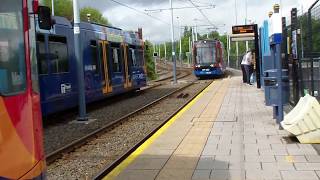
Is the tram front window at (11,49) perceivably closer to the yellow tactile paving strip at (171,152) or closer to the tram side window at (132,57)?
the yellow tactile paving strip at (171,152)

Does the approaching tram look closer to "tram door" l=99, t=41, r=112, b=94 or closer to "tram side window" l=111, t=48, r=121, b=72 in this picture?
"tram door" l=99, t=41, r=112, b=94

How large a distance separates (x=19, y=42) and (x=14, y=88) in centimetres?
40

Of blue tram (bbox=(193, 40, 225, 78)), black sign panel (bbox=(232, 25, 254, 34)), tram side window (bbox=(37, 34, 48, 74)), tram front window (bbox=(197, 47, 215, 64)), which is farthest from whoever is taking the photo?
tram front window (bbox=(197, 47, 215, 64))

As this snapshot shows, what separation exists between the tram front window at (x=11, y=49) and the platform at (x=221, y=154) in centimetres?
354

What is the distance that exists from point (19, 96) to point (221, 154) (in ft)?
17.6

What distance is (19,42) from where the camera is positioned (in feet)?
14.5

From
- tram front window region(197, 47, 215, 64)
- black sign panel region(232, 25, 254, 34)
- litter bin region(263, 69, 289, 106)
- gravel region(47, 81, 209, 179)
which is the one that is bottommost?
gravel region(47, 81, 209, 179)

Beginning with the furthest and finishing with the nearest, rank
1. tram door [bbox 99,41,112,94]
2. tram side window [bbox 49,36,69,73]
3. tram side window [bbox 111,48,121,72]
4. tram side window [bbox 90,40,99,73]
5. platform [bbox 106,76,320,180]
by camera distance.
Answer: tram side window [bbox 111,48,121,72], tram door [bbox 99,41,112,94], tram side window [bbox 90,40,99,73], tram side window [bbox 49,36,69,73], platform [bbox 106,76,320,180]

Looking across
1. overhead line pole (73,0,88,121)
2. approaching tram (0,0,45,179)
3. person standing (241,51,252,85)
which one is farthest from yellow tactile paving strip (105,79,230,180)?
person standing (241,51,252,85)

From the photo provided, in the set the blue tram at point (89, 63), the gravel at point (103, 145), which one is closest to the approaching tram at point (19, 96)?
the gravel at point (103, 145)

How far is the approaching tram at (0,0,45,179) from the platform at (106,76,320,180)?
3.17 m

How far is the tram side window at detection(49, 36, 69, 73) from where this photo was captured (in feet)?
50.0

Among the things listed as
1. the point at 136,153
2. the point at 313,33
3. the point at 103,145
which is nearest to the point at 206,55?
the point at 313,33

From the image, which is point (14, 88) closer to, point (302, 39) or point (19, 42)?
point (19, 42)
